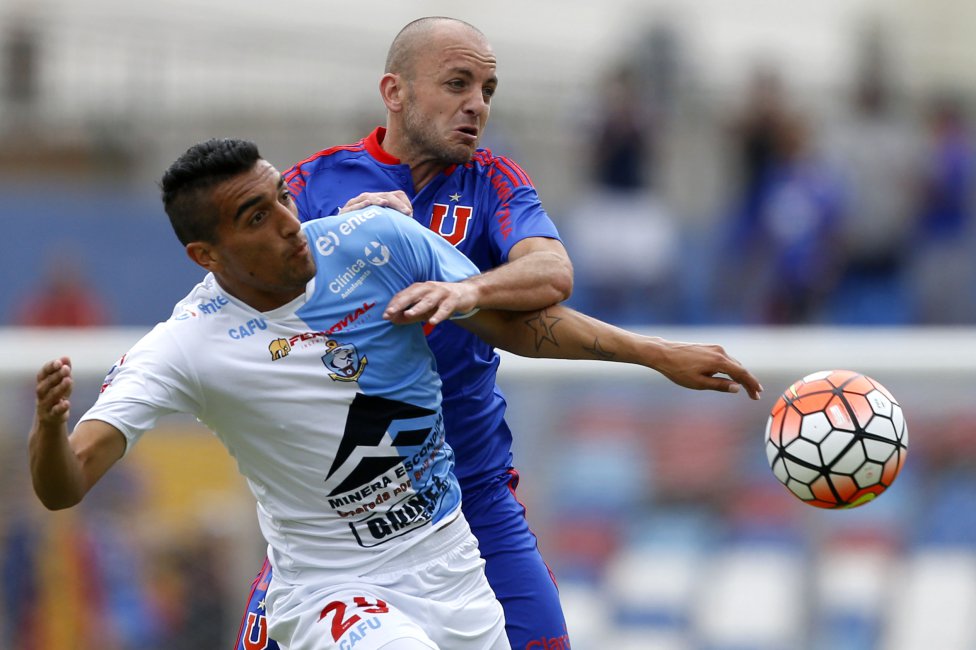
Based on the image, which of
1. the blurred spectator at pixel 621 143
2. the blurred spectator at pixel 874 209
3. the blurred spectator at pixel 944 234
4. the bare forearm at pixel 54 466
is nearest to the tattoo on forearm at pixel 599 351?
the bare forearm at pixel 54 466

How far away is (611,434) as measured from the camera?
877cm

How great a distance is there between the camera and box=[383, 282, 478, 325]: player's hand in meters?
4.18

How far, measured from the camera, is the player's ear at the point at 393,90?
5.18 m

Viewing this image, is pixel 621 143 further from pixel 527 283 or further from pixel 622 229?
pixel 527 283

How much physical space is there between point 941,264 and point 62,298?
7352mm

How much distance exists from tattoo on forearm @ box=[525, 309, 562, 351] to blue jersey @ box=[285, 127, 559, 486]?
0.40 meters

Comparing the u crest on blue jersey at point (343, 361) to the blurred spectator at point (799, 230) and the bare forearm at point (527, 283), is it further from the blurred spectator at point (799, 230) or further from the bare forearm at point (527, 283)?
the blurred spectator at point (799, 230)

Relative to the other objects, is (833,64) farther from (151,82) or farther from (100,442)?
(100,442)

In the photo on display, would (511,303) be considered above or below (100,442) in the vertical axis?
above

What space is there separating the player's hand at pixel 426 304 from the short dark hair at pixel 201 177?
56 centimetres

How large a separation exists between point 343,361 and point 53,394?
84 cm

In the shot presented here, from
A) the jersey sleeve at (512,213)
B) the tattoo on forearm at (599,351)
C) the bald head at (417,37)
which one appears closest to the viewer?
the tattoo on forearm at (599,351)

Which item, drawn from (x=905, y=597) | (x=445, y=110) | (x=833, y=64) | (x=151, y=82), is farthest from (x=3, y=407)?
(x=833, y=64)

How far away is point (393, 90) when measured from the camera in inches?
205
